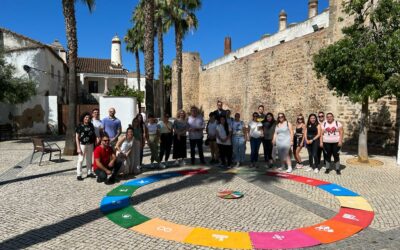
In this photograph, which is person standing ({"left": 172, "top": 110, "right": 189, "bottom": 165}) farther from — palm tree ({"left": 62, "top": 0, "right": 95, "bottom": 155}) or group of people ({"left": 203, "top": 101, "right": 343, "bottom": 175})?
palm tree ({"left": 62, "top": 0, "right": 95, "bottom": 155})

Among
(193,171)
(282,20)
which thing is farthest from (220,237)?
(282,20)

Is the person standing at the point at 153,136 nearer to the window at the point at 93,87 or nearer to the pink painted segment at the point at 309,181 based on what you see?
the pink painted segment at the point at 309,181

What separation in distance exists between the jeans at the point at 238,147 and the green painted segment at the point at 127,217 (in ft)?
14.2

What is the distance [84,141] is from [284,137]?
4863 millimetres

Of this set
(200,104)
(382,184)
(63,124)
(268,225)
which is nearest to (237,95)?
(200,104)

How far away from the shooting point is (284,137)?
8578mm

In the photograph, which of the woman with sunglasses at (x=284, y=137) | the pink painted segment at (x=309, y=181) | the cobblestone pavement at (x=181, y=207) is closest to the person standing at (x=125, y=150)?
the cobblestone pavement at (x=181, y=207)

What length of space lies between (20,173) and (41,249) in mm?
5221

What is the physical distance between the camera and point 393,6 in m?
9.33

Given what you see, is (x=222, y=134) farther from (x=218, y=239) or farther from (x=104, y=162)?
(x=218, y=239)

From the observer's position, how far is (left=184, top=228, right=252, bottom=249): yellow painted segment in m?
4.27

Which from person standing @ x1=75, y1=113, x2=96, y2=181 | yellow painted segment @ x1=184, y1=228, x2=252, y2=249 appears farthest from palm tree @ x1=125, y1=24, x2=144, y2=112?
yellow painted segment @ x1=184, y1=228, x2=252, y2=249

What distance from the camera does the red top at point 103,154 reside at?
24.0ft

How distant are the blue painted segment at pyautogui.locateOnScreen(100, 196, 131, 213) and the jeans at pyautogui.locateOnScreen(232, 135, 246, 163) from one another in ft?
12.7
